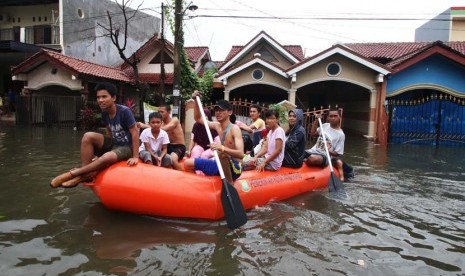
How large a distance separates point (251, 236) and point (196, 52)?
1956cm

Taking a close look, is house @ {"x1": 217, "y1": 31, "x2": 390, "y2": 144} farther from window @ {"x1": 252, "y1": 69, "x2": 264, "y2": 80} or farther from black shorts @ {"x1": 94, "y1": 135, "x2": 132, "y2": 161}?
black shorts @ {"x1": 94, "y1": 135, "x2": 132, "y2": 161}

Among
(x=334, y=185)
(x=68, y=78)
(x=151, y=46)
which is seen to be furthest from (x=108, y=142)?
(x=151, y=46)

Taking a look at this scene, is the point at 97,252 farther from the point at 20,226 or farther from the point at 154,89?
the point at 154,89

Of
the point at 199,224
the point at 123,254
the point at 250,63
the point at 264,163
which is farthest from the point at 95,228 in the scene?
the point at 250,63

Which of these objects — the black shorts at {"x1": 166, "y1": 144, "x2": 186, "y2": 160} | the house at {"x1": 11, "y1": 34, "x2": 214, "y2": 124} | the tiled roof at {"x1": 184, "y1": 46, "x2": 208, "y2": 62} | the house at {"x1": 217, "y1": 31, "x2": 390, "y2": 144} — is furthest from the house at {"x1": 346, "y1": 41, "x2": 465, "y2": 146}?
the black shorts at {"x1": 166, "y1": 144, "x2": 186, "y2": 160}

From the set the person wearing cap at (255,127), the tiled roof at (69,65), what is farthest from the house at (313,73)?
the person wearing cap at (255,127)

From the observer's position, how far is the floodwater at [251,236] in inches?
140

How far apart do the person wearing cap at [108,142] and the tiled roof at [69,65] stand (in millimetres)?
13408

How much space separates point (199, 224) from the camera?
467 cm

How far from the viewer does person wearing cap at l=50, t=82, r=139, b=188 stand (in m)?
4.57

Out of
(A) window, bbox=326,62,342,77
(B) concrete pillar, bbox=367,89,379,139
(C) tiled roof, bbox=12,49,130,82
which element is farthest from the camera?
(C) tiled roof, bbox=12,49,130,82

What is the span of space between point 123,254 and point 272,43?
17.2m

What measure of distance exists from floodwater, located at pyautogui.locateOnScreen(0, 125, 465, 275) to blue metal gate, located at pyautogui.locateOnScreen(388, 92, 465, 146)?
8.29 m

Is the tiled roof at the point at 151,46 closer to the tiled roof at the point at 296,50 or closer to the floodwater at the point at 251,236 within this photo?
the tiled roof at the point at 296,50
